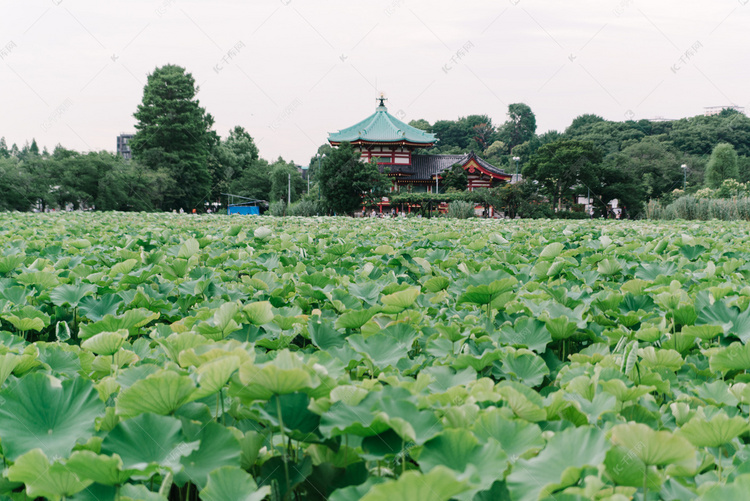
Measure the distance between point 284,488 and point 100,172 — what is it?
102 feet

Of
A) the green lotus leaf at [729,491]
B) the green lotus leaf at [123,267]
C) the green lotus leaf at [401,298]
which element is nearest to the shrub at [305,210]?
the green lotus leaf at [123,267]

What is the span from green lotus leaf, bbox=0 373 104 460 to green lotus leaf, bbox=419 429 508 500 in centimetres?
44

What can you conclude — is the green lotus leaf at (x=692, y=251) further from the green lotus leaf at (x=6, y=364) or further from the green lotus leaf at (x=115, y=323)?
the green lotus leaf at (x=6, y=364)

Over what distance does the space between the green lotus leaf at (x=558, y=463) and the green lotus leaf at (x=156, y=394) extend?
39 centimetres

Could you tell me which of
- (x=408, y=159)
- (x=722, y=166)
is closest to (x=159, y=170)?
(x=408, y=159)

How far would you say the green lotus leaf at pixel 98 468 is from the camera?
0.56 meters

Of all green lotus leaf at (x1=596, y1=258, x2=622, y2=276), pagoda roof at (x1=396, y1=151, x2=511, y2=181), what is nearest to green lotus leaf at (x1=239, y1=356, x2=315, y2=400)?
green lotus leaf at (x1=596, y1=258, x2=622, y2=276)

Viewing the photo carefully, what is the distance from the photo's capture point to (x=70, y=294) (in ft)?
5.15

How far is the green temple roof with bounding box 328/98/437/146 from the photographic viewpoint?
3394 centimetres

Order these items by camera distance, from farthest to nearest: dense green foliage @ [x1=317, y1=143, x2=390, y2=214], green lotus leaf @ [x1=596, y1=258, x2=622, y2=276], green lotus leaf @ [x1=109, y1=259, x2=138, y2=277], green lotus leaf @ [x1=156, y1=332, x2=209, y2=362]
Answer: dense green foliage @ [x1=317, y1=143, x2=390, y2=214] < green lotus leaf @ [x1=596, y1=258, x2=622, y2=276] < green lotus leaf @ [x1=109, y1=259, x2=138, y2=277] < green lotus leaf @ [x1=156, y1=332, x2=209, y2=362]

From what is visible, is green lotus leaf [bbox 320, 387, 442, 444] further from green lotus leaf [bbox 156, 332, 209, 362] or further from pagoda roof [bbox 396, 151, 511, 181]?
pagoda roof [bbox 396, 151, 511, 181]

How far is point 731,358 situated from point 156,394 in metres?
0.97

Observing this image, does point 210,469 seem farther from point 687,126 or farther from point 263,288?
point 687,126

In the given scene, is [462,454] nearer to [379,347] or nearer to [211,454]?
[211,454]
